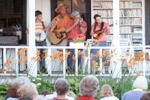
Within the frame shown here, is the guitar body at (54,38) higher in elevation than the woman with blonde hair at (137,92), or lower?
higher

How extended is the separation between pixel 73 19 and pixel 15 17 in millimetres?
1899

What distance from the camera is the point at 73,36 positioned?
42.4ft

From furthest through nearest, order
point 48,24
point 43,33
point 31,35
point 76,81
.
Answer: point 48,24
point 43,33
point 31,35
point 76,81

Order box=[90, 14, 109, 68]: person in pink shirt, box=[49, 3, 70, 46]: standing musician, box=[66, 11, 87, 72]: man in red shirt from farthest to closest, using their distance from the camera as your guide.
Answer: box=[49, 3, 70, 46]: standing musician → box=[66, 11, 87, 72]: man in red shirt → box=[90, 14, 109, 68]: person in pink shirt

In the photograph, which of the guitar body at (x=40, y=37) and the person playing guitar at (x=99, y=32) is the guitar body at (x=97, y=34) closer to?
the person playing guitar at (x=99, y=32)

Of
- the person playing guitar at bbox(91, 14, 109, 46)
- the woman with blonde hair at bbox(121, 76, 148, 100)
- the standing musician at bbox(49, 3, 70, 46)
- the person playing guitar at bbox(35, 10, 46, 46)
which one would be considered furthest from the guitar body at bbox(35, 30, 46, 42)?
the woman with blonde hair at bbox(121, 76, 148, 100)

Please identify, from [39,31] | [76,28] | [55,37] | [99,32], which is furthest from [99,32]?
[39,31]

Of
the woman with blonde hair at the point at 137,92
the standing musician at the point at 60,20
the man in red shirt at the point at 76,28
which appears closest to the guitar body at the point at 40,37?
the standing musician at the point at 60,20

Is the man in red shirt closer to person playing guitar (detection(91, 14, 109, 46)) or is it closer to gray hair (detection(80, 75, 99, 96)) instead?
person playing guitar (detection(91, 14, 109, 46))

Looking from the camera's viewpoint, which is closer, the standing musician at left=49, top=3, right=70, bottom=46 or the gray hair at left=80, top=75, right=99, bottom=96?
the gray hair at left=80, top=75, right=99, bottom=96

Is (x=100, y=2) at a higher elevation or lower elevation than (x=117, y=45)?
higher

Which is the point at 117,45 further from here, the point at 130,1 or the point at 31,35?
the point at 130,1

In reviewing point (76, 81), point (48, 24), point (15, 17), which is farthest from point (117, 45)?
point (15, 17)

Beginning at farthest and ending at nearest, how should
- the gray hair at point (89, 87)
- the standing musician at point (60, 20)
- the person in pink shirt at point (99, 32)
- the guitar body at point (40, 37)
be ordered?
the standing musician at point (60, 20), the guitar body at point (40, 37), the person in pink shirt at point (99, 32), the gray hair at point (89, 87)
